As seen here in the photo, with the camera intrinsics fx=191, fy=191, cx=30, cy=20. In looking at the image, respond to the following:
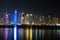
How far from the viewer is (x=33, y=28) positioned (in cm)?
1063

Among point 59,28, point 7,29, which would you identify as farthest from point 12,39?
point 59,28

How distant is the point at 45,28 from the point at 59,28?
87 cm

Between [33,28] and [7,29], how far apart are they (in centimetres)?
179

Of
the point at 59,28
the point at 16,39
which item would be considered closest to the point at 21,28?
the point at 59,28

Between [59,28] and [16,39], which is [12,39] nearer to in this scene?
[16,39]

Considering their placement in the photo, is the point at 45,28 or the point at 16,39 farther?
the point at 45,28

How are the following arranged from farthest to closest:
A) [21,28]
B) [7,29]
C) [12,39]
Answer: [21,28]
[7,29]
[12,39]

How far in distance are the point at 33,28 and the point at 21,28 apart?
0.69 m

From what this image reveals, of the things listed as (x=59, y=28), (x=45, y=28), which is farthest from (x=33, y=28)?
(x=59, y=28)

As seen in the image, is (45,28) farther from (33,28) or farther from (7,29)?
(7,29)

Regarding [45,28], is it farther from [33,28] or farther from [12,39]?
[12,39]

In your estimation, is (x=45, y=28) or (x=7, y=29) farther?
(x=45, y=28)

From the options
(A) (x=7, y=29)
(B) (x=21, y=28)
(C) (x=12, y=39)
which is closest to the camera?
(C) (x=12, y=39)

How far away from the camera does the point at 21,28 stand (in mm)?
10414
